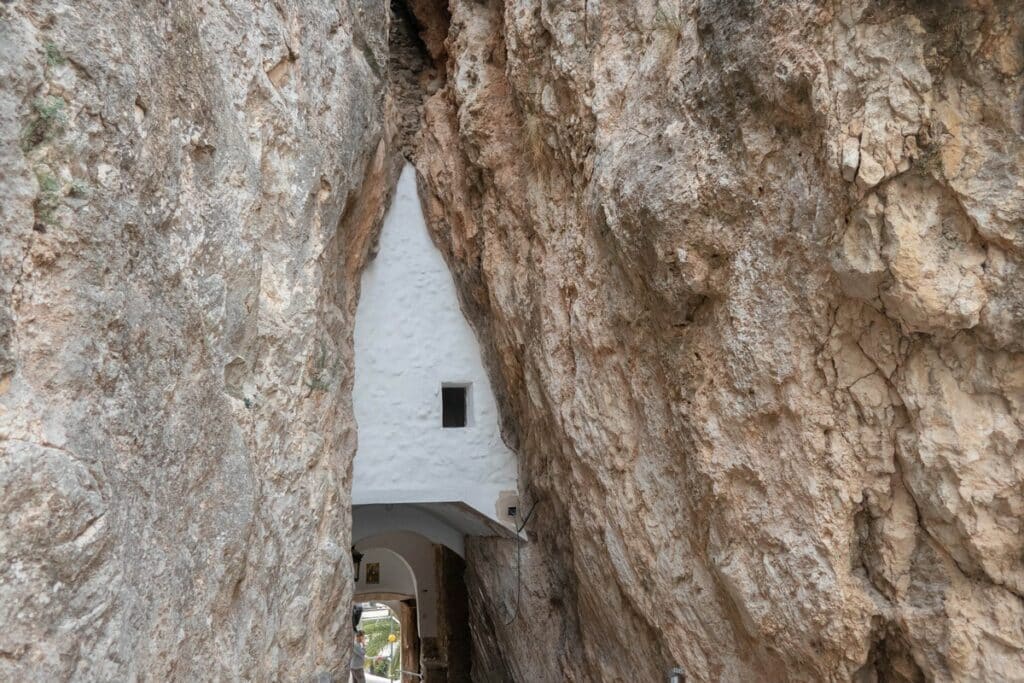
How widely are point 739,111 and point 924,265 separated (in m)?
1.38

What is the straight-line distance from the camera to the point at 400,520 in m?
9.26

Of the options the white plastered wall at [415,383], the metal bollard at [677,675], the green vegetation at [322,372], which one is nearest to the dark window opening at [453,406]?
the white plastered wall at [415,383]

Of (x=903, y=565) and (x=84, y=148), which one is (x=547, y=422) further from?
(x=84, y=148)

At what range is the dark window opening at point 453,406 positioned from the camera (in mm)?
8367

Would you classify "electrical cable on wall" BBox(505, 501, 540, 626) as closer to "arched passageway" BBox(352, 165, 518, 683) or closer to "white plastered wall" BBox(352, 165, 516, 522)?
"arched passageway" BBox(352, 165, 518, 683)

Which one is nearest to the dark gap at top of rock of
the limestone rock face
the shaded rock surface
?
the shaded rock surface

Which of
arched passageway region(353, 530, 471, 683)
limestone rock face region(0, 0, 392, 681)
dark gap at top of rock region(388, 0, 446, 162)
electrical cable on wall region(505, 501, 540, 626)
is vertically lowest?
arched passageway region(353, 530, 471, 683)

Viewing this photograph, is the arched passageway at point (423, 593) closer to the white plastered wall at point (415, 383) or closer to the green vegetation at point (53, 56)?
the white plastered wall at point (415, 383)

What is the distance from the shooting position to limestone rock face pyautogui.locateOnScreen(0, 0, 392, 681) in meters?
3.12

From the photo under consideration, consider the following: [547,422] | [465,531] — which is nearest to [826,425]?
[547,422]

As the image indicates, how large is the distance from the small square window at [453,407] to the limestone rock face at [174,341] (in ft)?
6.35

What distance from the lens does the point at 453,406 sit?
27.6 feet

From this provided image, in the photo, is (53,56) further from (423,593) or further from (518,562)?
(423,593)

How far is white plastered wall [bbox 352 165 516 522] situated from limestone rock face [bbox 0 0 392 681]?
1123 millimetres
